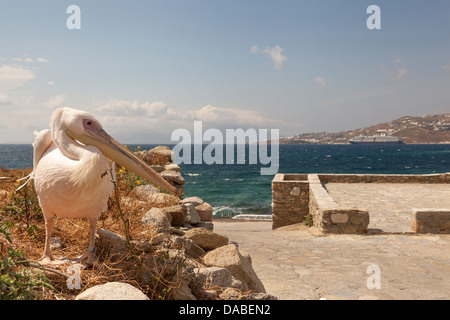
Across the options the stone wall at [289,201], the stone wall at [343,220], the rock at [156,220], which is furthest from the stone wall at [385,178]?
the rock at [156,220]

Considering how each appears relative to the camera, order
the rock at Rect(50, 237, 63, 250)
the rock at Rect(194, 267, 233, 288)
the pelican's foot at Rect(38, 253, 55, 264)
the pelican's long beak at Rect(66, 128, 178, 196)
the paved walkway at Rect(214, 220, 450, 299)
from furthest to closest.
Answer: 1. the paved walkway at Rect(214, 220, 450, 299)
2. the rock at Rect(50, 237, 63, 250)
3. the rock at Rect(194, 267, 233, 288)
4. the pelican's foot at Rect(38, 253, 55, 264)
5. the pelican's long beak at Rect(66, 128, 178, 196)

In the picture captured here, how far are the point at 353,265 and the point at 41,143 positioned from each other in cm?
542

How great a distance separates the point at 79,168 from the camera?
8.88 ft

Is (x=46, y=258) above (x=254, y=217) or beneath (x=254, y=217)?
above

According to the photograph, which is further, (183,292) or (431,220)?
(431,220)

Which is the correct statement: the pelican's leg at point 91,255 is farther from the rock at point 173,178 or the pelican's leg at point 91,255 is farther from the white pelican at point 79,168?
the rock at point 173,178

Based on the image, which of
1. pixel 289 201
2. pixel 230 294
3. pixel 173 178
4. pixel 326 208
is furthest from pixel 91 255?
pixel 289 201

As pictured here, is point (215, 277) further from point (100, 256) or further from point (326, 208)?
point (326, 208)

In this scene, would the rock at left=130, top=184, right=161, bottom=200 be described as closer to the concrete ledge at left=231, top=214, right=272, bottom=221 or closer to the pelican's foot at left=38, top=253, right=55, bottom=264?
the pelican's foot at left=38, top=253, right=55, bottom=264

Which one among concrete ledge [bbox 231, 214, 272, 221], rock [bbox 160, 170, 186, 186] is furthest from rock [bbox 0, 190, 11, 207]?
concrete ledge [bbox 231, 214, 272, 221]

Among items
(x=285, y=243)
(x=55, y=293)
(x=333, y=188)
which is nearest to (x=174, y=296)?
(x=55, y=293)

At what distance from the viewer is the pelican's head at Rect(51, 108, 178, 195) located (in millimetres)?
2828

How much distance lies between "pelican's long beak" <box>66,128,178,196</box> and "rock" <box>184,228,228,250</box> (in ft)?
6.18
